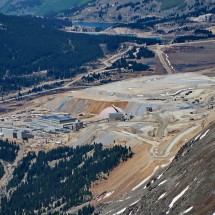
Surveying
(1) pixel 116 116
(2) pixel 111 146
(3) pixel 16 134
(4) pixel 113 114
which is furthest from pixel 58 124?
(2) pixel 111 146

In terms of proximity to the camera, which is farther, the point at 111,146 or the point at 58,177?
the point at 111,146

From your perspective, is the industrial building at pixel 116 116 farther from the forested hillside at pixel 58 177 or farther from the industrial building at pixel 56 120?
the forested hillside at pixel 58 177

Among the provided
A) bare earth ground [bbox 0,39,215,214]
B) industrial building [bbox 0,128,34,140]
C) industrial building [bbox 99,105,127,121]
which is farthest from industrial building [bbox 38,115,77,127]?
industrial building [bbox 0,128,34,140]

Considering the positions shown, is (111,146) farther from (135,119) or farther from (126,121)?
(135,119)

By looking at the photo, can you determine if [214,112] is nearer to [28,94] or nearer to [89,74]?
[28,94]

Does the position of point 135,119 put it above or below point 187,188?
below

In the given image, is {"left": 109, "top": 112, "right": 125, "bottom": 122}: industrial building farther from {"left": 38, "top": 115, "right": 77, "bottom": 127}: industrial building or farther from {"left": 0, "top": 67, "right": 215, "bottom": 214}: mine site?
{"left": 38, "top": 115, "right": 77, "bottom": 127}: industrial building
